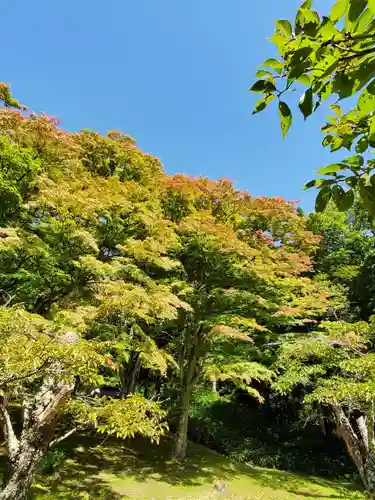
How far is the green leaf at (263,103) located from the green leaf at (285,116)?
0.24 feet

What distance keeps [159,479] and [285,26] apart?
9.59 meters

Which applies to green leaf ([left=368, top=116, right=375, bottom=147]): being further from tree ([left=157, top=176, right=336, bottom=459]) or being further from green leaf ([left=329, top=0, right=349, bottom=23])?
tree ([left=157, top=176, right=336, bottom=459])

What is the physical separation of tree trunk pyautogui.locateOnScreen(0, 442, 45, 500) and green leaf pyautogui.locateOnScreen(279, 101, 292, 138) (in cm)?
618

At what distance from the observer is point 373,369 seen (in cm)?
581

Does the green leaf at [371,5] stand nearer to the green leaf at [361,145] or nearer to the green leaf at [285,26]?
the green leaf at [285,26]

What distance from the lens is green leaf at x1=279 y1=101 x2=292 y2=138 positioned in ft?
3.15

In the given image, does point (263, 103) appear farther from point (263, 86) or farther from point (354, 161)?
point (354, 161)

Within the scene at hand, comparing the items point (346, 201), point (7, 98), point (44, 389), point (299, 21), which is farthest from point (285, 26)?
point (7, 98)

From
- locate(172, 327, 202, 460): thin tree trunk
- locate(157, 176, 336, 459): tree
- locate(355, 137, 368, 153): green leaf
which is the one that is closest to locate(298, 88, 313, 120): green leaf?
locate(355, 137, 368, 153): green leaf

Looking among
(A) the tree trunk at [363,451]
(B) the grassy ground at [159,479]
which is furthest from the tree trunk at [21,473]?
(A) the tree trunk at [363,451]

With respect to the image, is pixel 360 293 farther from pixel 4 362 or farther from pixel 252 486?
pixel 4 362

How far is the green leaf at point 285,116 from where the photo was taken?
0.96 m

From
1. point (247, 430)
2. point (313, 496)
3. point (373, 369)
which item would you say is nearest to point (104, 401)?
point (373, 369)

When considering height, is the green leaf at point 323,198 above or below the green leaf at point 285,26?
below
